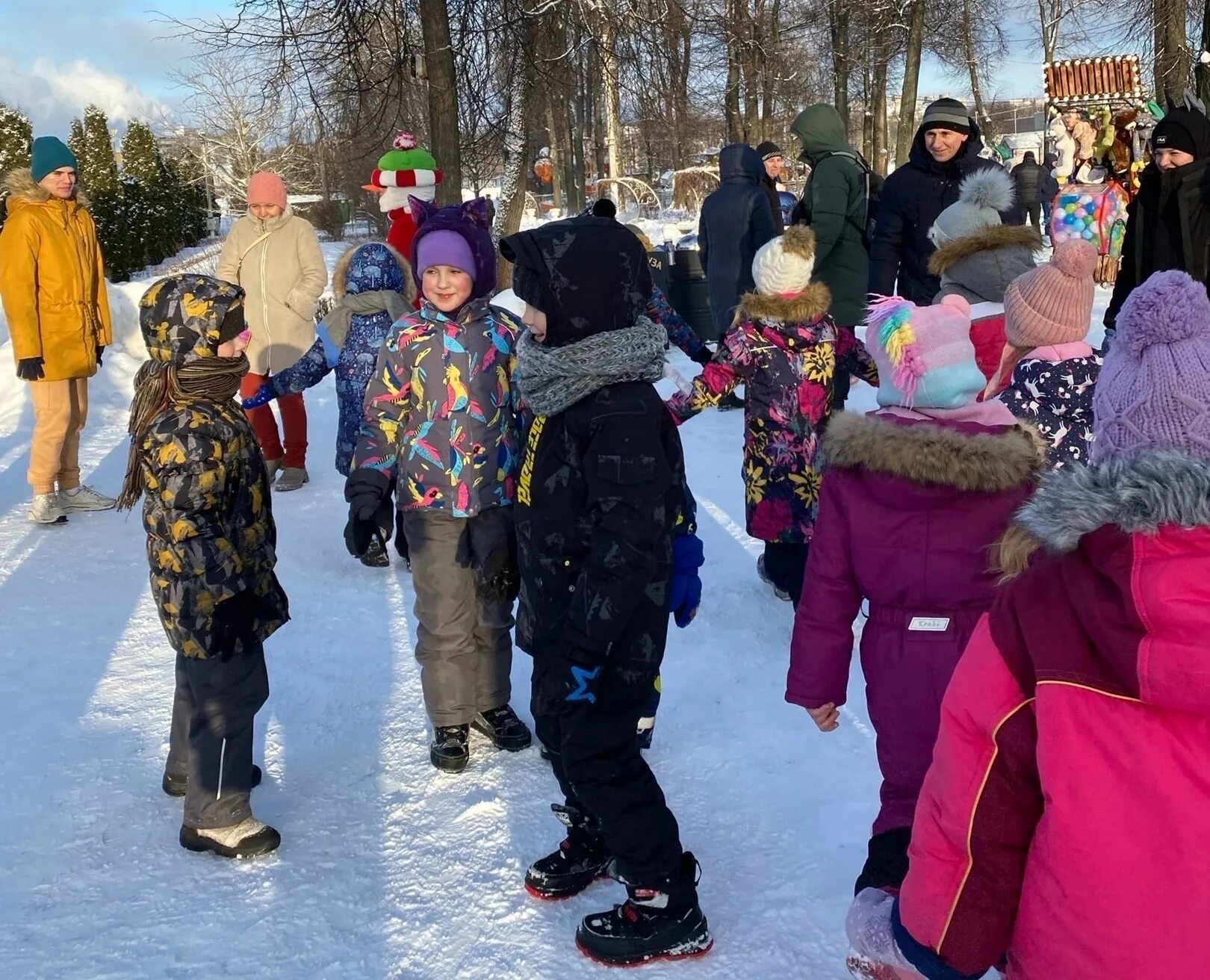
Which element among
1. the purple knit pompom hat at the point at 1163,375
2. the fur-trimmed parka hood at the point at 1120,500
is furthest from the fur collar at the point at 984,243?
the fur-trimmed parka hood at the point at 1120,500

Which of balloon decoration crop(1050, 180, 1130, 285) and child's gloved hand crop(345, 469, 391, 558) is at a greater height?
balloon decoration crop(1050, 180, 1130, 285)

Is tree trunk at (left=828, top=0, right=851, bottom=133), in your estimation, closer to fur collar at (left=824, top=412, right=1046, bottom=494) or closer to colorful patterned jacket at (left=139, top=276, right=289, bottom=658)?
colorful patterned jacket at (left=139, top=276, right=289, bottom=658)

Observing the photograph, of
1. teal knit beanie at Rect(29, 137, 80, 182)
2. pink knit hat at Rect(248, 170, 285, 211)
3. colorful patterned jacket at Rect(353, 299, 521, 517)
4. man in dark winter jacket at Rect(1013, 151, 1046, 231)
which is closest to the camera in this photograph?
colorful patterned jacket at Rect(353, 299, 521, 517)

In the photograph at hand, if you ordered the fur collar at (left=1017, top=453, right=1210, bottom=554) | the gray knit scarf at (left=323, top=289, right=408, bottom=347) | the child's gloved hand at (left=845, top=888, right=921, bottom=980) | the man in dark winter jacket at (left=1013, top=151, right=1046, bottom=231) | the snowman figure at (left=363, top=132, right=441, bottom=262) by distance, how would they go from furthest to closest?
the man in dark winter jacket at (left=1013, top=151, right=1046, bottom=231)
the snowman figure at (left=363, top=132, right=441, bottom=262)
the gray knit scarf at (left=323, top=289, right=408, bottom=347)
the child's gloved hand at (left=845, top=888, right=921, bottom=980)
the fur collar at (left=1017, top=453, right=1210, bottom=554)

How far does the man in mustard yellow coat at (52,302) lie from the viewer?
19.0 feet

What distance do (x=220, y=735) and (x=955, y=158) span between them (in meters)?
4.61

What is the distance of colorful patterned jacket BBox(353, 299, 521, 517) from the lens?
321cm

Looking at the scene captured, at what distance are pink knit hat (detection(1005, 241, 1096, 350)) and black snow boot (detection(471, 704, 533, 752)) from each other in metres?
2.05

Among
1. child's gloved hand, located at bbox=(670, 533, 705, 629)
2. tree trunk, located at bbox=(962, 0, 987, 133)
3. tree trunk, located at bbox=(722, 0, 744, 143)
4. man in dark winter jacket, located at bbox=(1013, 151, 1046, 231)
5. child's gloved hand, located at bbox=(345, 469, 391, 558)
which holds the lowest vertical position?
child's gloved hand, located at bbox=(670, 533, 705, 629)

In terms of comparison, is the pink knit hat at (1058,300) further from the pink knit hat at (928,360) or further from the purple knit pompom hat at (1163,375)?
the purple knit pompom hat at (1163,375)

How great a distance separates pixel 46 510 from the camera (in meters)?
5.98

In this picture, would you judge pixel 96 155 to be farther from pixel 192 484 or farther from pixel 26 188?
pixel 192 484

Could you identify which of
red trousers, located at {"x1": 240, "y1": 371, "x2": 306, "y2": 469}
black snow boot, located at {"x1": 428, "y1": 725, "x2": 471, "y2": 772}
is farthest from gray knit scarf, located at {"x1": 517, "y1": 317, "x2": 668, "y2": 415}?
red trousers, located at {"x1": 240, "y1": 371, "x2": 306, "y2": 469}

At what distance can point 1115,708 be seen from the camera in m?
1.30
